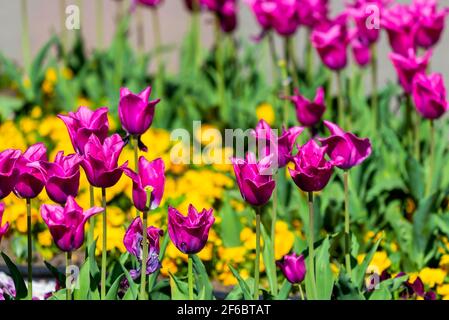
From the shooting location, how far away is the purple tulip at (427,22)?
13.0ft

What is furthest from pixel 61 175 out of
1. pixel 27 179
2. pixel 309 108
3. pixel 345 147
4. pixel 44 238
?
pixel 44 238

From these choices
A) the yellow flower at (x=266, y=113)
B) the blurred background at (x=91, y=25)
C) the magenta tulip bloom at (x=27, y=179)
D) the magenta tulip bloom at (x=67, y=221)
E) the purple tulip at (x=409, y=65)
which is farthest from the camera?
the blurred background at (x=91, y=25)

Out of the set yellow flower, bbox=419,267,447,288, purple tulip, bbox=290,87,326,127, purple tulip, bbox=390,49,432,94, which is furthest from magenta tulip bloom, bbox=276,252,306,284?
purple tulip, bbox=390,49,432,94

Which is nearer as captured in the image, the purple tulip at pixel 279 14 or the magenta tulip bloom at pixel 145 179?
the magenta tulip bloom at pixel 145 179

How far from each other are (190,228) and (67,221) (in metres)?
0.27

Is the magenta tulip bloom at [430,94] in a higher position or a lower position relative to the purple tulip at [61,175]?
higher

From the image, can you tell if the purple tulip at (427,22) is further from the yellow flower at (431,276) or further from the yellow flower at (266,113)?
the yellow flower at (266,113)

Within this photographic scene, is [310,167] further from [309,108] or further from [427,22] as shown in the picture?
[427,22]

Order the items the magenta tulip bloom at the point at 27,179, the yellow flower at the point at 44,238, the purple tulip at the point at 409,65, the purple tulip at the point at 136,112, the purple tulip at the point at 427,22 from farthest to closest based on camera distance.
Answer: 1. the purple tulip at the point at 427,22
2. the yellow flower at the point at 44,238
3. the purple tulip at the point at 409,65
4. the purple tulip at the point at 136,112
5. the magenta tulip bloom at the point at 27,179

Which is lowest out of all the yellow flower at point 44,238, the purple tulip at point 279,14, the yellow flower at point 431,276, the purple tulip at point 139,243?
the yellow flower at point 431,276

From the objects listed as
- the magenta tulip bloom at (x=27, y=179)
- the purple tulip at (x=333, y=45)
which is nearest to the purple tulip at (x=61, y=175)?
the magenta tulip bloom at (x=27, y=179)

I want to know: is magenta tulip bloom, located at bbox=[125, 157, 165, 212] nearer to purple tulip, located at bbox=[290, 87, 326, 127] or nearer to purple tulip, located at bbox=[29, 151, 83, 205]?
purple tulip, located at bbox=[29, 151, 83, 205]

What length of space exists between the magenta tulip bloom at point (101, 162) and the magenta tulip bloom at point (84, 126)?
0.44ft
